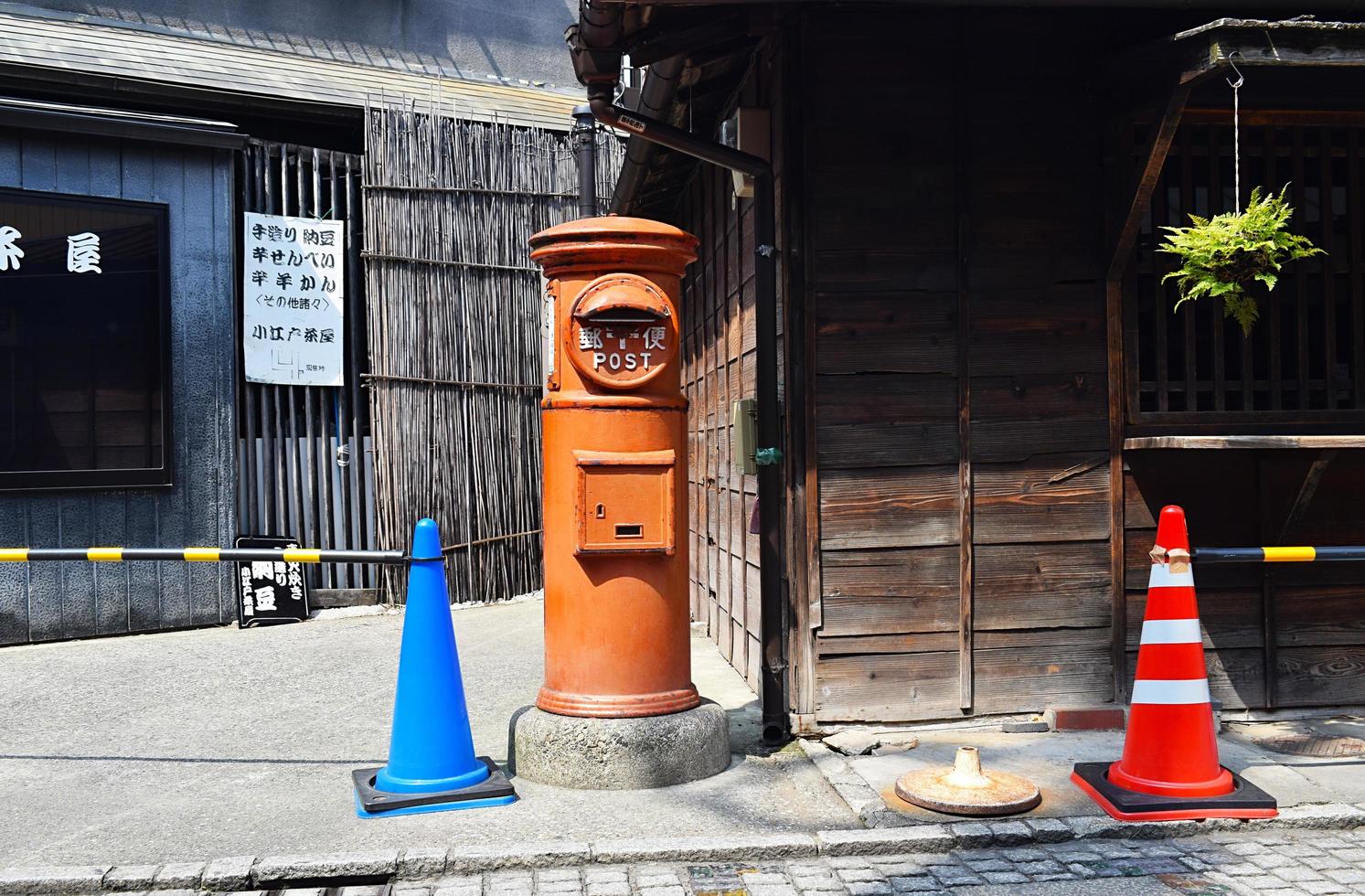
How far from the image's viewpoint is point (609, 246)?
519cm

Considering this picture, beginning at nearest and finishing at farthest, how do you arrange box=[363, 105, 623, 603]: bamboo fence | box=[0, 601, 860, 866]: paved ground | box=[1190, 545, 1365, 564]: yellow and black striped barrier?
box=[0, 601, 860, 866]: paved ground < box=[1190, 545, 1365, 564]: yellow and black striped barrier < box=[363, 105, 623, 603]: bamboo fence

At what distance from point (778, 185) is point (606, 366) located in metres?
1.44

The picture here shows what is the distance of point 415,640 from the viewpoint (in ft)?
16.7

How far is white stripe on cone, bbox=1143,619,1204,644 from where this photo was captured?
16.1ft

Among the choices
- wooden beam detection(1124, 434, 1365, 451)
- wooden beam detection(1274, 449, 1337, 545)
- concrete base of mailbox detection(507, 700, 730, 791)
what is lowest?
concrete base of mailbox detection(507, 700, 730, 791)

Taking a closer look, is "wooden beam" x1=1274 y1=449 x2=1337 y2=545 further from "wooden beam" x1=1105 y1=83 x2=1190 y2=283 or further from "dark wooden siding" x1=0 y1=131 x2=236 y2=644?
"dark wooden siding" x1=0 y1=131 x2=236 y2=644

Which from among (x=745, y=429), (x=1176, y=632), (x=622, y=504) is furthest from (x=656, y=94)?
(x=1176, y=632)

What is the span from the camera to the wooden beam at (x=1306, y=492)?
18.7 ft

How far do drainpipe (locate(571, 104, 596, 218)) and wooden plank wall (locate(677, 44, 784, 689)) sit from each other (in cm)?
155

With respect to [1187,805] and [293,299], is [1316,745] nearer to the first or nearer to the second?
[1187,805]

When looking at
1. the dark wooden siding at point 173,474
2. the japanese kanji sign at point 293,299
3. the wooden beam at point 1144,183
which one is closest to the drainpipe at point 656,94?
the wooden beam at point 1144,183

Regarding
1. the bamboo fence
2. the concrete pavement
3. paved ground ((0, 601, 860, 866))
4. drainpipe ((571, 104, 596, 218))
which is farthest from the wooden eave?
the bamboo fence

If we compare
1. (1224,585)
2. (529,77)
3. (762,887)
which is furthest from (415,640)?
(529,77)

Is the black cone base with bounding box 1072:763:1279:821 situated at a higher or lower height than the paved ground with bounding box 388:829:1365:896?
higher
